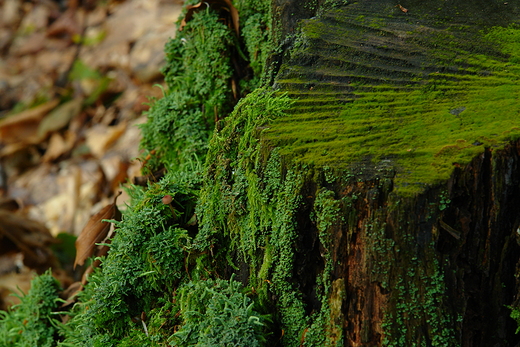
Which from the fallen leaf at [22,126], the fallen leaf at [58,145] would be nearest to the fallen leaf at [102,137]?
the fallen leaf at [58,145]

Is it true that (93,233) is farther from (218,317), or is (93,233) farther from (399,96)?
(399,96)

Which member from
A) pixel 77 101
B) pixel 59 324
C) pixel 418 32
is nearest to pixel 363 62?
pixel 418 32

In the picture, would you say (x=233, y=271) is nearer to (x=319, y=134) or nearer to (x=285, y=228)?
(x=285, y=228)

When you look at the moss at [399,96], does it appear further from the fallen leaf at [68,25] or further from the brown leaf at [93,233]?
the fallen leaf at [68,25]

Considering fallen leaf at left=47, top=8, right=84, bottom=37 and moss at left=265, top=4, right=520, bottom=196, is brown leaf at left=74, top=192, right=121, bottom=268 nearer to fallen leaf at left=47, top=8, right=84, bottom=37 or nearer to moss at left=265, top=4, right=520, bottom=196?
moss at left=265, top=4, right=520, bottom=196

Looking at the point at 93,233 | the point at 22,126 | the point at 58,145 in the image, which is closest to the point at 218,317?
the point at 93,233

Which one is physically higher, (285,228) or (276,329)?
(285,228)

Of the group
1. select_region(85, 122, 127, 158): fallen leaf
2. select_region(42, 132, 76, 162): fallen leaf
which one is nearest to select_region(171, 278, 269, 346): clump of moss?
select_region(85, 122, 127, 158): fallen leaf
